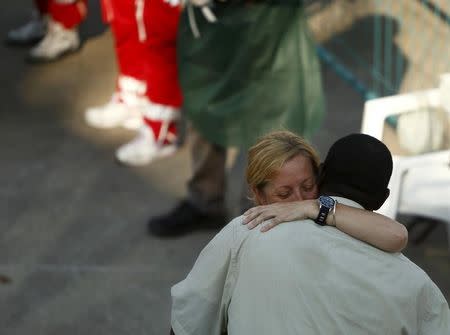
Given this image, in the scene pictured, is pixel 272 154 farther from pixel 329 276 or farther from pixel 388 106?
pixel 388 106

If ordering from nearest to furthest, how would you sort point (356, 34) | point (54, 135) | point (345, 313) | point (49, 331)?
point (345, 313) → point (49, 331) → point (54, 135) → point (356, 34)

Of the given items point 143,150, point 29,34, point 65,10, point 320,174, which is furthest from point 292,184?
point 29,34

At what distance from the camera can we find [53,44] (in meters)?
5.00

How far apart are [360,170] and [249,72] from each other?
1625mm

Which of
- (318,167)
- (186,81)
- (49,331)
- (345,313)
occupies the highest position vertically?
(318,167)

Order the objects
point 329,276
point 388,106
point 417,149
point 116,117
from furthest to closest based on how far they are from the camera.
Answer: point 116,117 < point 417,149 < point 388,106 < point 329,276

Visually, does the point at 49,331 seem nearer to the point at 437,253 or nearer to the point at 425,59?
the point at 437,253

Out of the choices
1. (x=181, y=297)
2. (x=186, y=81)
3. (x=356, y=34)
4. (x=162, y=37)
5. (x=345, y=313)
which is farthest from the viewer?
(x=356, y=34)

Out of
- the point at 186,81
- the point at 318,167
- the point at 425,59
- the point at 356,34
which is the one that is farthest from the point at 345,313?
the point at 356,34

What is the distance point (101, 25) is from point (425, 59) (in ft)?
6.68

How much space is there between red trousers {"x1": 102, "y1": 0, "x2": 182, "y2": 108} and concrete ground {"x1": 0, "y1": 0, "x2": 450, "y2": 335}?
38 centimetres

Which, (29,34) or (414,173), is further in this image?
(29,34)

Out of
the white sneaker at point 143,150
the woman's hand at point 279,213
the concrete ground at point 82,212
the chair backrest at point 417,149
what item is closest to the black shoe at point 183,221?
the concrete ground at point 82,212

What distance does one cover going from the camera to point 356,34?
5191 millimetres
